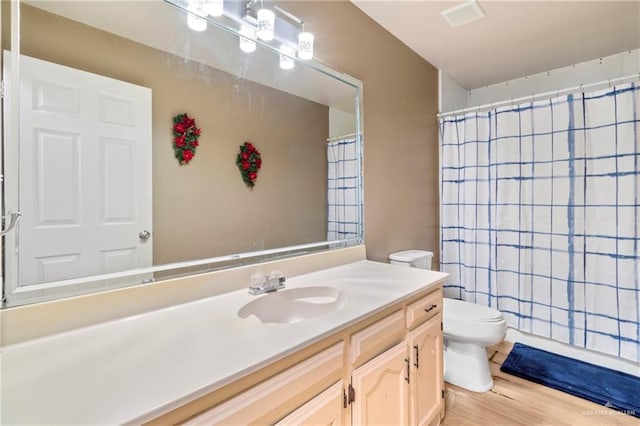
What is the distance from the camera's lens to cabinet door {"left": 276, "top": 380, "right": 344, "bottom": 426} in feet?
2.59

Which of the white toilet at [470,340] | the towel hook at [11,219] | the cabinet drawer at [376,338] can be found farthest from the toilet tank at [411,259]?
the towel hook at [11,219]

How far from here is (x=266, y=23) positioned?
1334 millimetres

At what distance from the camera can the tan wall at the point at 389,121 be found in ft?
5.71

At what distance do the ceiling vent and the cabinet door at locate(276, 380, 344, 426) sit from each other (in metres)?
2.13

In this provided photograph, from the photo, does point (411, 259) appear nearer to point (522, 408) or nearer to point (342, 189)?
point (342, 189)

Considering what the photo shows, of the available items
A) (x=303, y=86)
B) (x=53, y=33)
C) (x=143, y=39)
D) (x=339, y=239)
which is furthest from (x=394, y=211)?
(x=53, y=33)

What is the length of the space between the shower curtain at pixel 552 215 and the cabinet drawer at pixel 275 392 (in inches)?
78.6

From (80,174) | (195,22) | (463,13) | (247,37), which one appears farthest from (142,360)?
(463,13)

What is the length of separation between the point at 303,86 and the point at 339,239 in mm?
867

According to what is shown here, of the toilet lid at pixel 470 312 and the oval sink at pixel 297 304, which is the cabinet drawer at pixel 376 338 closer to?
the oval sink at pixel 297 304

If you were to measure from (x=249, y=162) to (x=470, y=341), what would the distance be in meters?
1.61

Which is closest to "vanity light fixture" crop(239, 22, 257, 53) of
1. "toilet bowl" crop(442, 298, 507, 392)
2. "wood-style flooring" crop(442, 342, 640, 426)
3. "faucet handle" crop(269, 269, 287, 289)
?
"faucet handle" crop(269, 269, 287, 289)

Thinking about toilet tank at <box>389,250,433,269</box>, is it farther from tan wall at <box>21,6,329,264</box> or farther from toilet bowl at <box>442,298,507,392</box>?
tan wall at <box>21,6,329,264</box>

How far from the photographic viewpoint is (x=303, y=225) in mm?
1611
